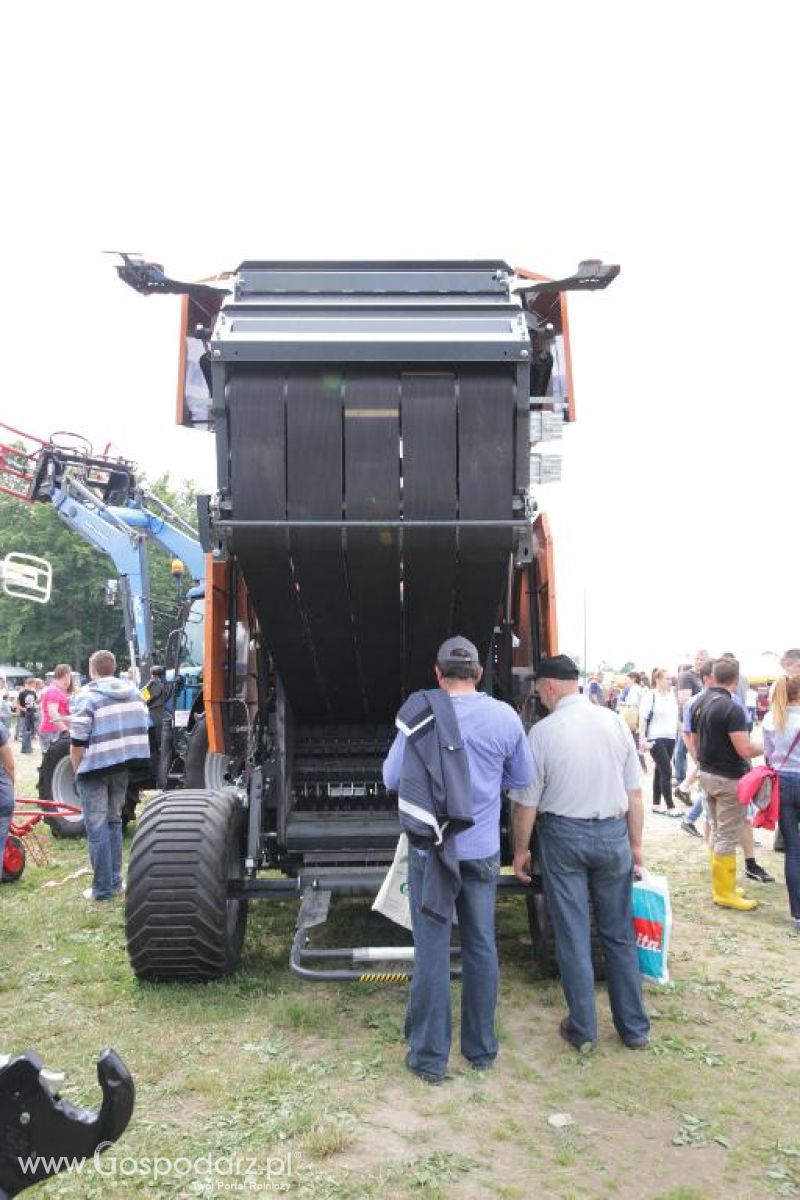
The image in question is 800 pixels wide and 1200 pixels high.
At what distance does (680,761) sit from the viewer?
1183 centimetres

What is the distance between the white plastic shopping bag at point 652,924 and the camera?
4.18 m

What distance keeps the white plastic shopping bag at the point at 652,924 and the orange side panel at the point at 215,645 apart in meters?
2.38

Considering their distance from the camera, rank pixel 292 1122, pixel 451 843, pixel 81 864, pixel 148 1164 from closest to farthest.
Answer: pixel 148 1164
pixel 292 1122
pixel 451 843
pixel 81 864

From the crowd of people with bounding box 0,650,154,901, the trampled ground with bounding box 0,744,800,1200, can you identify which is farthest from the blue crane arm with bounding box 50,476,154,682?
the trampled ground with bounding box 0,744,800,1200

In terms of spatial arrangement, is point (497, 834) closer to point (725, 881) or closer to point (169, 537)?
point (725, 881)

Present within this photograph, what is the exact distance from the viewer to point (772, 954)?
5371mm

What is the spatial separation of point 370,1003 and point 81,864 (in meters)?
4.51

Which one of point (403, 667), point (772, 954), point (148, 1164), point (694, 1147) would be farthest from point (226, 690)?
point (772, 954)

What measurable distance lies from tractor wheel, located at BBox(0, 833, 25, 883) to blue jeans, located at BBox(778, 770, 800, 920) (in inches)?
227

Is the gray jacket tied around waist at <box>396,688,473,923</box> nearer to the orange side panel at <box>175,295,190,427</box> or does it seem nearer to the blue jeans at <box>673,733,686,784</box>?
the orange side panel at <box>175,295,190,427</box>

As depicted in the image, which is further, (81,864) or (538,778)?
(81,864)

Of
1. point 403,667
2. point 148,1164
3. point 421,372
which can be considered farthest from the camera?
point 403,667

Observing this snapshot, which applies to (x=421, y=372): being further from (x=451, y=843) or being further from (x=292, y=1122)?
(x=292, y=1122)

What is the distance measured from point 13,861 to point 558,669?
5092 millimetres
